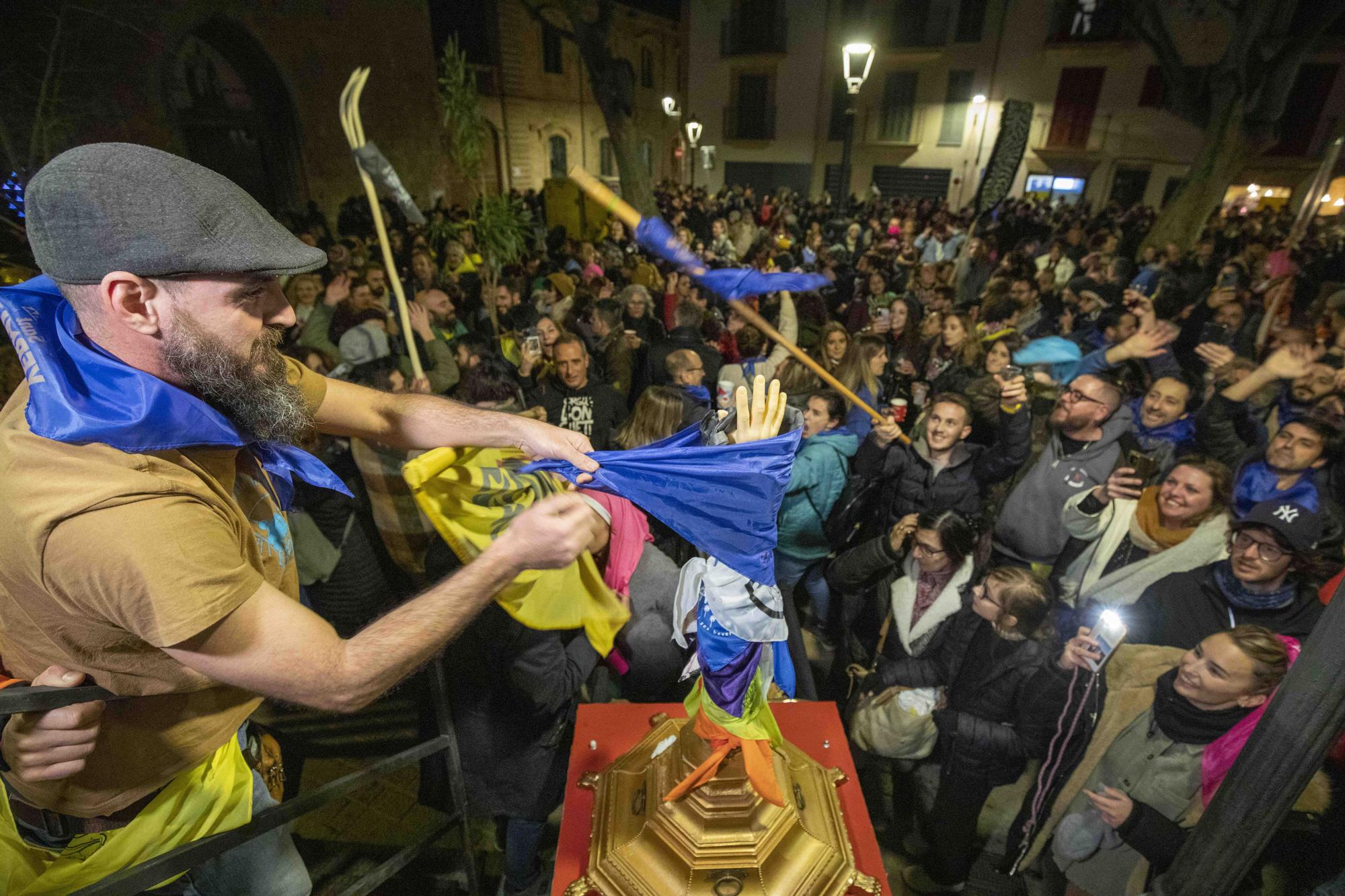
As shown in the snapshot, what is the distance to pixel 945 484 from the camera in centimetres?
367

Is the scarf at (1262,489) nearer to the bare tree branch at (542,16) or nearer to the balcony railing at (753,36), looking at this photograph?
the bare tree branch at (542,16)

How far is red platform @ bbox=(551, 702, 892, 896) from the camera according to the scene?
1.93 m

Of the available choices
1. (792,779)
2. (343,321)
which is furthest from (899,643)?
(343,321)

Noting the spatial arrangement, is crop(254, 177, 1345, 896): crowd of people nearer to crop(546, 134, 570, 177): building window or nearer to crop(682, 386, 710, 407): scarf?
crop(682, 386, 710, 407): scarf

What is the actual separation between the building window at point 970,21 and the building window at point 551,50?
1473cm

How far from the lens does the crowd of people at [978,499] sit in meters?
2.44

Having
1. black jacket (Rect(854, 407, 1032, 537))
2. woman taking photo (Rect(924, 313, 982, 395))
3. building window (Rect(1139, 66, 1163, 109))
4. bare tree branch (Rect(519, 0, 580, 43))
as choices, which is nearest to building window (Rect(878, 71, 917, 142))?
building window (Rect(1139, 66, 1163, 109))

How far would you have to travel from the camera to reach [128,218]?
113 cm

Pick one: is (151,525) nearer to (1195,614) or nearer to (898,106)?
(1195,614)

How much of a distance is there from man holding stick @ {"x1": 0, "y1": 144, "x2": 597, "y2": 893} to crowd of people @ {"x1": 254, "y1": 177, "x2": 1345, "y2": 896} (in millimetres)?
1022

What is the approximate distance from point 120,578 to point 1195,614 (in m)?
3.55

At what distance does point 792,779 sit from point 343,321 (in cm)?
530

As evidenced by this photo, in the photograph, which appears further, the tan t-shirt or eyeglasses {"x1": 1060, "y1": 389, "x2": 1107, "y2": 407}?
eyeglasses {"x1": 1060, "y1": 389, "x2": 1107, "y2": 407}

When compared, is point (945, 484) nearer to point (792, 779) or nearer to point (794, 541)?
point (794, 541)
